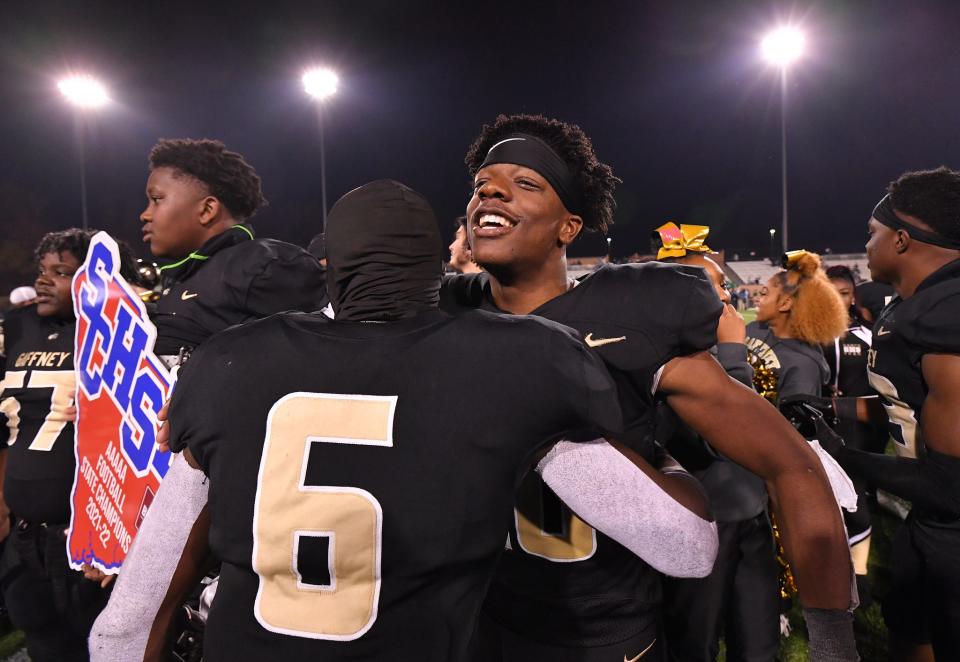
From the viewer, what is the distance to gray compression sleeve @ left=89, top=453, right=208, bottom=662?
46.2 inches

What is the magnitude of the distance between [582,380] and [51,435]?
303cm

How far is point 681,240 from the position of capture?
3.17m

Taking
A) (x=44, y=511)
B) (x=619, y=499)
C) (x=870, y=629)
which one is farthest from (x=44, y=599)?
(x=870, y=629)

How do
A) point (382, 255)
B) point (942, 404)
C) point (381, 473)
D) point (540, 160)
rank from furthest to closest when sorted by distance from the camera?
point (942, 404), point (540, 160), point (382, 255), point (381, 473)

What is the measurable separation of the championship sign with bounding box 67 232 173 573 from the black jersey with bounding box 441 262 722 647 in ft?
5.30

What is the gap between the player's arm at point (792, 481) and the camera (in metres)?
1.40

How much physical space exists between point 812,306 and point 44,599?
16.1 ft

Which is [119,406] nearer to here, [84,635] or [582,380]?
[84,635]

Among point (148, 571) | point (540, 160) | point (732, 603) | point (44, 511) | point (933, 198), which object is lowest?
point (732, 603)

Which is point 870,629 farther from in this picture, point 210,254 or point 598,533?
point 210,254

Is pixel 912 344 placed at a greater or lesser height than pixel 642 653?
greater

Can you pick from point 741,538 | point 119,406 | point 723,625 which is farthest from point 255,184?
point 723,625

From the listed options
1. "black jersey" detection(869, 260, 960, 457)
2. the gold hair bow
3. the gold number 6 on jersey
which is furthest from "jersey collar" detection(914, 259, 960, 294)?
the gold number 6 on jersey

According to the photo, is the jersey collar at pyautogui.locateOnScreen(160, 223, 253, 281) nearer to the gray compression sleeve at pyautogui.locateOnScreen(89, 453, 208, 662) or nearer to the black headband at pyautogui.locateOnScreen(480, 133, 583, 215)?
the black headband at pyautogui.locateOnScreen(480, 133, 583, 215)
